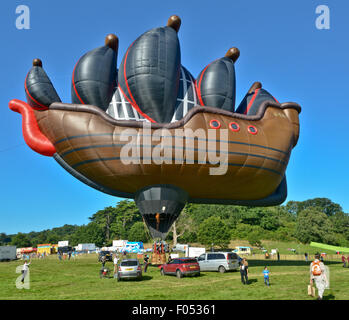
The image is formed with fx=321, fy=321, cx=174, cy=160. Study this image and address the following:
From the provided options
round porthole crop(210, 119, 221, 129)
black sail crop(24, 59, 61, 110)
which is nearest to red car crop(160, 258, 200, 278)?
round porthole crop(210, 119, 221, 129)

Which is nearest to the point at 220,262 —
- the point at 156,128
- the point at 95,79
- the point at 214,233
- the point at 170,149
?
the point at 170,149

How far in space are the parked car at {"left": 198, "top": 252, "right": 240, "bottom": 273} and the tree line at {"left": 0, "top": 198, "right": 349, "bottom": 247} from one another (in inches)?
1410

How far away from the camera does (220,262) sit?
21.8 meters

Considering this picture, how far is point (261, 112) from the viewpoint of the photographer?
23.7m

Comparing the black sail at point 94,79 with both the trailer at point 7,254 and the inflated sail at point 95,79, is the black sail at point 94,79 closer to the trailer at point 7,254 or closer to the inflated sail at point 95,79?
the inflated sail at point 95,79

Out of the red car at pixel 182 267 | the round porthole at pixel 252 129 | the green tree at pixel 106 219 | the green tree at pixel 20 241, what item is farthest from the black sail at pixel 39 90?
the green tree at pixel 20 241

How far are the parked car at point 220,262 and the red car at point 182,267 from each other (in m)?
2.53

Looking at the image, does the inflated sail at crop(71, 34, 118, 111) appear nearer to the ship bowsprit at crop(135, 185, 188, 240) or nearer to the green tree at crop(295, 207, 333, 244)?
the ship bowsprit at crop(135, 185, 188, 240)
